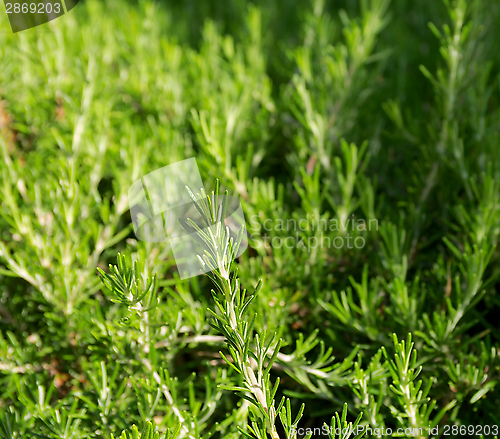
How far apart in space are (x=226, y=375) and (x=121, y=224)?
1.39ft

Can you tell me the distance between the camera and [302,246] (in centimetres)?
85

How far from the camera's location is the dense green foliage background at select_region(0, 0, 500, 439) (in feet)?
2.27

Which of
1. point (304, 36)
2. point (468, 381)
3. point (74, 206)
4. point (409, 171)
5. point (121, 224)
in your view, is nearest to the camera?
point (468, 381)

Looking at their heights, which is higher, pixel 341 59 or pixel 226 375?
pixel 341 59

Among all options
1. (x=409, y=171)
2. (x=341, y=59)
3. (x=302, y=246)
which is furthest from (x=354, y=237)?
(x=341, y=59)

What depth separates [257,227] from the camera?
86 cm

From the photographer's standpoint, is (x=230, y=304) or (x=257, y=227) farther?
(x=257, y=227)

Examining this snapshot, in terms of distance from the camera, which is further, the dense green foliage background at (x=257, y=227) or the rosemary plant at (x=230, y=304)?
the dense green foliage background at (x=257, y=227)

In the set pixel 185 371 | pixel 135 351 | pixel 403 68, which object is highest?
pixel 403 68

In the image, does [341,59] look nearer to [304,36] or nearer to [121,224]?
[304,36]

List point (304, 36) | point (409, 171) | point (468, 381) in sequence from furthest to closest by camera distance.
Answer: point (304, 36), point (409, 171), point (468, 381)

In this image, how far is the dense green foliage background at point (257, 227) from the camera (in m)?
0.69

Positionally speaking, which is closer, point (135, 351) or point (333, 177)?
point (135, 351)

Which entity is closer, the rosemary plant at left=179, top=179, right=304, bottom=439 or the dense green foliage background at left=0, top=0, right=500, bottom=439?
the rosemary plant at left=179, top=179, right=304, bottom=439
